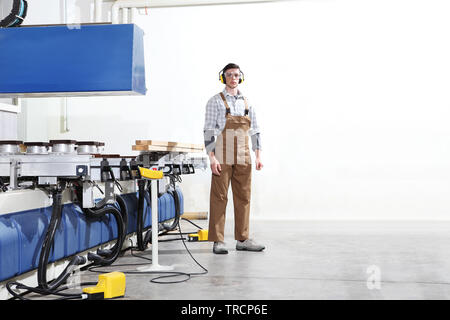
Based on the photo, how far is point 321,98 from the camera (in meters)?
6.44

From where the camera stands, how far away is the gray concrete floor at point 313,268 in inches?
100

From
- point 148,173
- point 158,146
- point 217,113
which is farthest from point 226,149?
point 148,173

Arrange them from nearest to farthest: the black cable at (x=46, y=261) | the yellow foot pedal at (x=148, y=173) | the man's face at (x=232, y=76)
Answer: the black cable at (x=46, y=261) → the yellow foot pedal at (x=148, y=173) → the man's face at (x=232, y=76)

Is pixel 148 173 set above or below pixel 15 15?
below

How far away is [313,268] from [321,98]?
361cm

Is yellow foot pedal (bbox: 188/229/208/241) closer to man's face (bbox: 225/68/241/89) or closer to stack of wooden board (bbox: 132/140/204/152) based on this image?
stack of wooden board (bbox: 132/140/204/152)

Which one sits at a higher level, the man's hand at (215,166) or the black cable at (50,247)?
the man's hand at (215,166)

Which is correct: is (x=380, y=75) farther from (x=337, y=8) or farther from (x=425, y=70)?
(x=337, y=8)

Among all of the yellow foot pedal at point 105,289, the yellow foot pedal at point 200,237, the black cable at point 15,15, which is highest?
the black cable at point 15,15

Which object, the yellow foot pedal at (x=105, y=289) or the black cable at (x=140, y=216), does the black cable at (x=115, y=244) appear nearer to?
the black cable at (x=140, y=216)

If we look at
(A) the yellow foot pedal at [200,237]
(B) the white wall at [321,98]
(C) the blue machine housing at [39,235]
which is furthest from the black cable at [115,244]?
(B) the white wall at [321,98]

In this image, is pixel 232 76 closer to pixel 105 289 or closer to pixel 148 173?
pixel 148 173

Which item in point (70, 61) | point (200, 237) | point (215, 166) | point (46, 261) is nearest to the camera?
point (46, 261)

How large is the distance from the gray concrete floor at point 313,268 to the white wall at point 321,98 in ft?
4.48
